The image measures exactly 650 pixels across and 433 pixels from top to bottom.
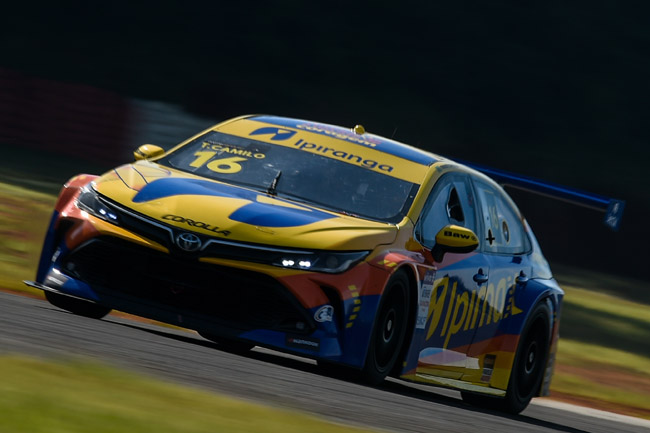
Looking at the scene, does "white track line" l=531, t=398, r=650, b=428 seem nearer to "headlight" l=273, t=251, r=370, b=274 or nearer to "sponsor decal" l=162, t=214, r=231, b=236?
"headlight" l=273, t=251, r=370, b=274

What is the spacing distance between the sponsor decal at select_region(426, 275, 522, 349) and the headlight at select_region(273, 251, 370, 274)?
91 cm

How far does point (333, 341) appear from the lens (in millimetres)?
6711

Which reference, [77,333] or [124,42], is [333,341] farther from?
[124,42]

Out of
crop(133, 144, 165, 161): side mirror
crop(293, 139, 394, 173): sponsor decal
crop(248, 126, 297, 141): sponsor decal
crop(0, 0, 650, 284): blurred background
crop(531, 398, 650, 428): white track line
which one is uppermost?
crop(0, 0, 650, 284): blurred background

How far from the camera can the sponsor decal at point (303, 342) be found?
6.65m

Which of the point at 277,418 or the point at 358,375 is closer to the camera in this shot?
the point at 277,418

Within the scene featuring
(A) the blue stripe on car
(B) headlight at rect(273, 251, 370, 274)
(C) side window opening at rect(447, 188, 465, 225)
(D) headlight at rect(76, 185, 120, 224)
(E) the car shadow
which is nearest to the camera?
(B) headlight at rect(273, 251, 370, 274)

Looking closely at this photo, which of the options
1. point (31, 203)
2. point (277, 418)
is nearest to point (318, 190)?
point (277, 418)

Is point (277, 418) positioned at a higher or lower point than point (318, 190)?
lower

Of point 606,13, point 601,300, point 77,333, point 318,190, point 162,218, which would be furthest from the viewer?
point 606,13

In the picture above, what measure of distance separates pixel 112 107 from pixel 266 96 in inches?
330

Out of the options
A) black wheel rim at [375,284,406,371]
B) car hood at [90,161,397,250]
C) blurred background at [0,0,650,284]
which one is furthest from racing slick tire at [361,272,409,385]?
blurred background at [0,0,650,284]

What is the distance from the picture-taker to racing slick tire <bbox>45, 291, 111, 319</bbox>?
7562mm

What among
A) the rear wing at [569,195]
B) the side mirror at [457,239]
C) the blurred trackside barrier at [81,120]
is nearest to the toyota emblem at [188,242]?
the side mirror at [457,239]
